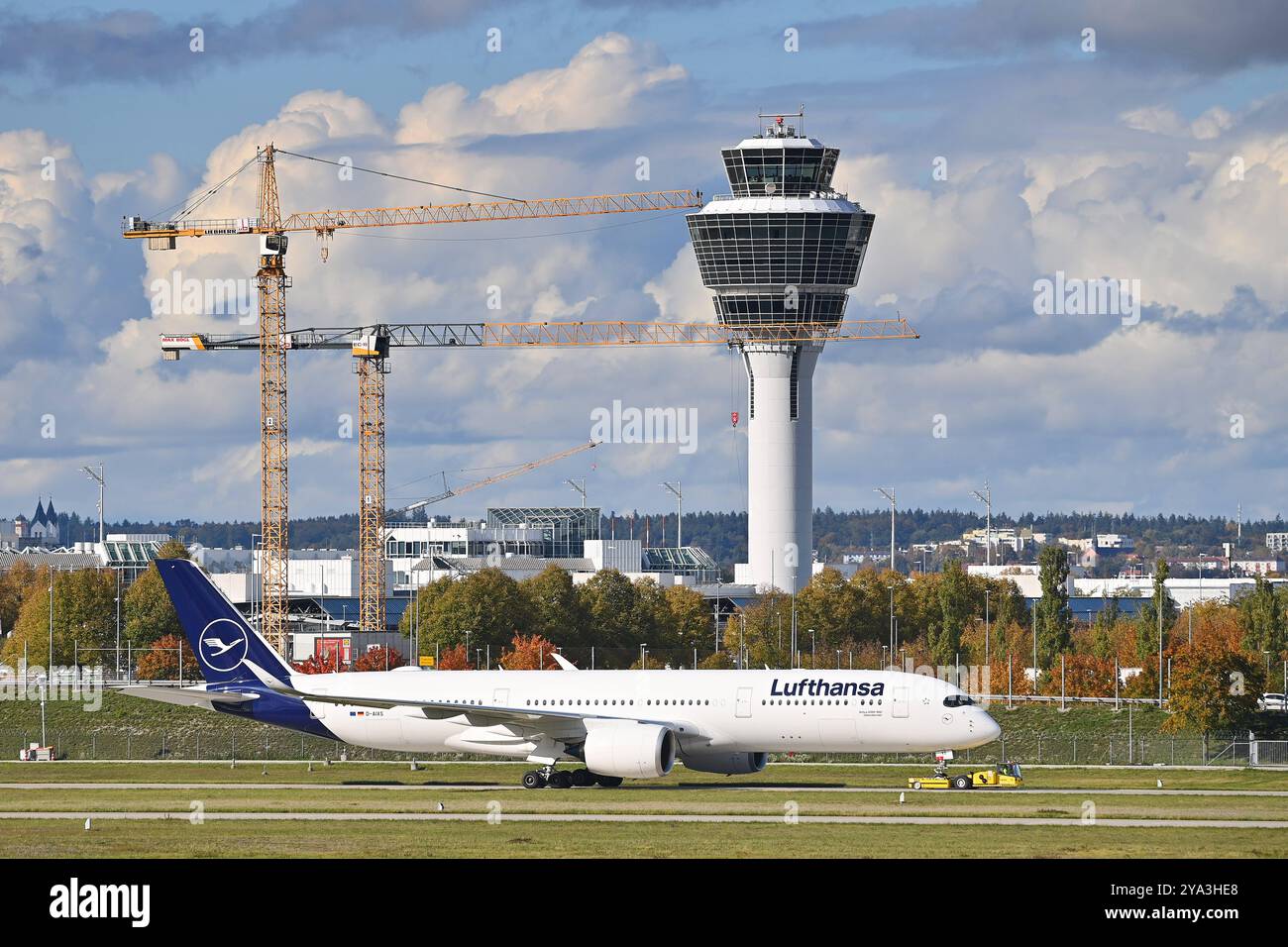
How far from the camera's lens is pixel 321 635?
192m

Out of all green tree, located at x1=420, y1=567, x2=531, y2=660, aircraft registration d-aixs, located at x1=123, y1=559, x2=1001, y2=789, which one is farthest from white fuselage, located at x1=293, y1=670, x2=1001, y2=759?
Result: green tree, located at x1=420, y1=567, x2=531, y2=660

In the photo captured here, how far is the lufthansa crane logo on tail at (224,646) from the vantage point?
75.1 meters

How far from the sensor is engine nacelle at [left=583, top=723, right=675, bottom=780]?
67062mm

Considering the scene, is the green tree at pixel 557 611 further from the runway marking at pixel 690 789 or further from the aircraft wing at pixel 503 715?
the aircraft wing at pixel 503 715

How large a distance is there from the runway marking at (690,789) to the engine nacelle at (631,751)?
1430 millimetres

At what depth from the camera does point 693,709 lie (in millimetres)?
70062

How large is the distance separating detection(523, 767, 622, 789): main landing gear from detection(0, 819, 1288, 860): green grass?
652 inches

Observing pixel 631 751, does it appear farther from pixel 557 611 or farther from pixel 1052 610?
pixel 557 611

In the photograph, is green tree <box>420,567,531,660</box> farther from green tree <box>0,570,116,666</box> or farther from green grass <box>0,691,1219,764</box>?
green grass <box>0,691,1219,764</box>

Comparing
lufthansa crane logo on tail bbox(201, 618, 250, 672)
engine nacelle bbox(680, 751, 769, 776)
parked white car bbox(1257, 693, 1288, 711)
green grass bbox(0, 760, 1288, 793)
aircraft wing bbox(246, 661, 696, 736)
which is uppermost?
lufthansa crane logo on tail bbox(201, 618, 250, 672)

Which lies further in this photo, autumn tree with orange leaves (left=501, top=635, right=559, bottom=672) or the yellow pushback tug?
autumn tree with orange leaves (left=501, top=635, right=559, bottom=672)

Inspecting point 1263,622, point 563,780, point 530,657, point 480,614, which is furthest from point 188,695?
point 1263,622

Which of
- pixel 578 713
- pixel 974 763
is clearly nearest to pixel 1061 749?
pixel 974 763
